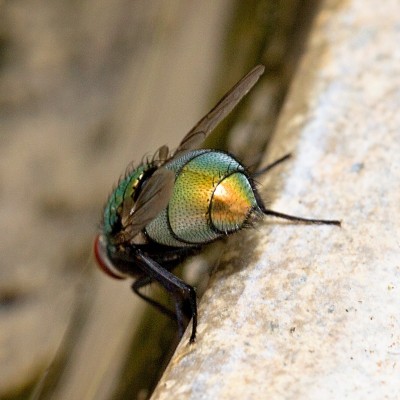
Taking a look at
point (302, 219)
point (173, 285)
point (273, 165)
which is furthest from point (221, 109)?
point (173, 285)

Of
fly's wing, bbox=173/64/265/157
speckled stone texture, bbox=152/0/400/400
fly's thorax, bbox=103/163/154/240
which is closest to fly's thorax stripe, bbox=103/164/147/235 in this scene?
fly's thorax, bbox=103/163/154/240

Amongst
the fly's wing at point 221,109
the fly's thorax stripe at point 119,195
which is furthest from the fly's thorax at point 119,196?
the fly's wing at point 221,109

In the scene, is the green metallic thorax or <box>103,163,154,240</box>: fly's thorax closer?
the green metallic thorax

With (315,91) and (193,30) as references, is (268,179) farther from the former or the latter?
(193,30)

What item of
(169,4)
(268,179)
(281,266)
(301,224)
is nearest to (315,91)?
(268,179)

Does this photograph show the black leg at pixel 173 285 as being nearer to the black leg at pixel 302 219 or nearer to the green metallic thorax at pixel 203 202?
the green metallic thorax at pixel 203 202

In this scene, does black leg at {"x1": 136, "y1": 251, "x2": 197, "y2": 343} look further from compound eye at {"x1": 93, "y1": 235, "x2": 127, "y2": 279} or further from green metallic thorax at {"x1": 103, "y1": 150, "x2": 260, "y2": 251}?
compound eye at {"x1": 93, "y1": 235, "x2": 127, "y2": 279}
